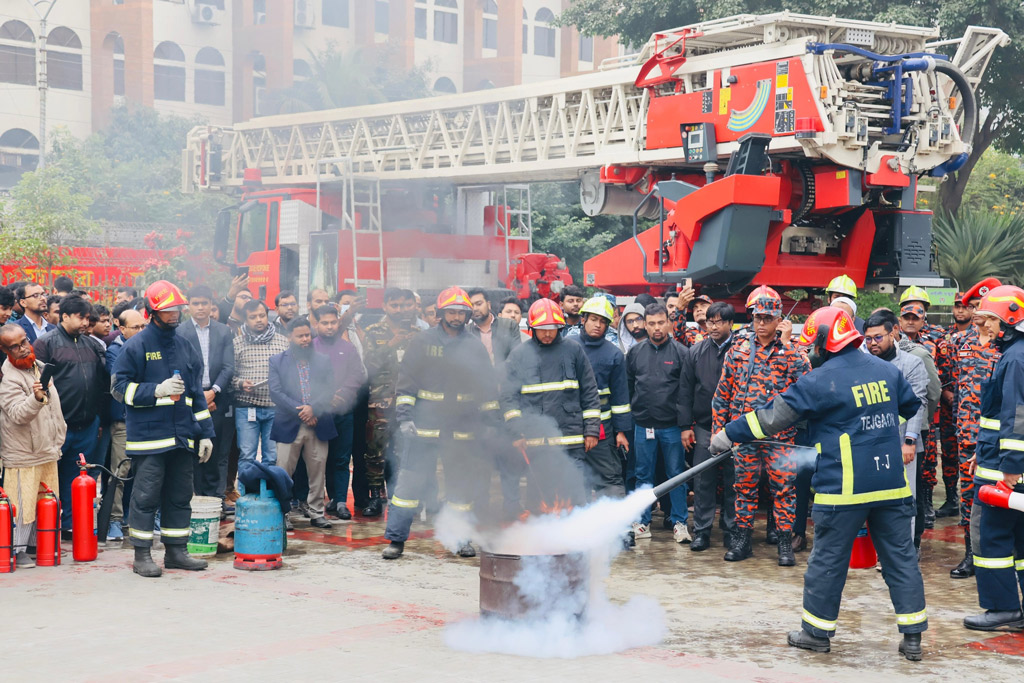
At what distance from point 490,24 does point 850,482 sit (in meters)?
6.22

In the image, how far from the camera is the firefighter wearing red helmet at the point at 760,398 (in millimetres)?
8438

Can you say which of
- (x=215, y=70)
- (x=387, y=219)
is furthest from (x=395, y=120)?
(x=215, y=70)

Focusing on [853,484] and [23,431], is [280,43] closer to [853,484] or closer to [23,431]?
[23,431]

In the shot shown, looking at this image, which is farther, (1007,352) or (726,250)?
(726,250)

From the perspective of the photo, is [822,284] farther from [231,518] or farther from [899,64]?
[231,518]

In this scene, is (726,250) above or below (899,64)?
below

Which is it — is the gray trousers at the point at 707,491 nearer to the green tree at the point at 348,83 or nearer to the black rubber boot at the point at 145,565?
the black rubber boot at the point at 145,565

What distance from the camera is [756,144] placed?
10.6 m

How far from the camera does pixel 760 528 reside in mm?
10070

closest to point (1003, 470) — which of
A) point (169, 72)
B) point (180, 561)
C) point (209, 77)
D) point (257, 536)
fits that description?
point (257, 536)

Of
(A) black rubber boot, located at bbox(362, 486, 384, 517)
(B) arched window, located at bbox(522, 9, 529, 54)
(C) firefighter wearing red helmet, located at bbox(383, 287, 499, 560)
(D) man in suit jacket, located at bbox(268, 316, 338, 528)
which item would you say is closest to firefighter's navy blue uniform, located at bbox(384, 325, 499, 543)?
(C) firefighter wearing red helmet, located at bbox(383, 287, 499, 560)

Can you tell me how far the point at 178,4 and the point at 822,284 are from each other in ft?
25.1

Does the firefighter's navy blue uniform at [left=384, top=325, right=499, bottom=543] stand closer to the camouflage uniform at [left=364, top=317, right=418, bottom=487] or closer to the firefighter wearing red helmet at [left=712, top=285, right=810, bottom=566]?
the camouflage uniform at [left=364, top=317, right=418, bottom=487]

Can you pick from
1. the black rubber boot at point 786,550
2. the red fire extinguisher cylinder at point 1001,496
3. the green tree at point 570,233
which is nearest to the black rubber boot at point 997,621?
the red fire extinguisher cylinder at point 1001,496
